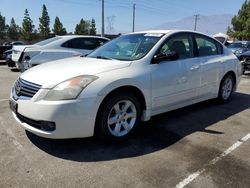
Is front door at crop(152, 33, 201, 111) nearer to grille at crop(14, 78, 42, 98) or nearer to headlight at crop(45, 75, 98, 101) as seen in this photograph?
headlight at crop(45, 75, 98, 101)

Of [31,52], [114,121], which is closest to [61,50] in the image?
[31,52]

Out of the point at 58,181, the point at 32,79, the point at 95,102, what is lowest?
the point at 58,181

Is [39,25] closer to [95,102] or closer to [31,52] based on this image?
[31,52]

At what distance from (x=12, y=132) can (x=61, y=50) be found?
211 inches

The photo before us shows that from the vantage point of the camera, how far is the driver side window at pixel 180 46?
14.9 feet

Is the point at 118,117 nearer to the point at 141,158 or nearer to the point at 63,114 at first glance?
the point at 141,158

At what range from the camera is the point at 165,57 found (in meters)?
4.29

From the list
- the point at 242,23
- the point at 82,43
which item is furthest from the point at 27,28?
the point at 82,43

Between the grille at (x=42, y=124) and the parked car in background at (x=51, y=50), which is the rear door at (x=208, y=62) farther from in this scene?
the parked car in background at (x=51, y=50)

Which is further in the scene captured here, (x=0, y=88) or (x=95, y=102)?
(x=0, y=88)

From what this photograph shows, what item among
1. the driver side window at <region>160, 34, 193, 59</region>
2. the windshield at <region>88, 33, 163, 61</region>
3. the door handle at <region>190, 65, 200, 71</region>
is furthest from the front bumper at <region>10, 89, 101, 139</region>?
the door handle at <region>190, 65, 200, 71</region>

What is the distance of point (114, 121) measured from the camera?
3803mm

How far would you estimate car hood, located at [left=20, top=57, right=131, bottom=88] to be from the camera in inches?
139

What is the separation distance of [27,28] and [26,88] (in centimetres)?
5789
